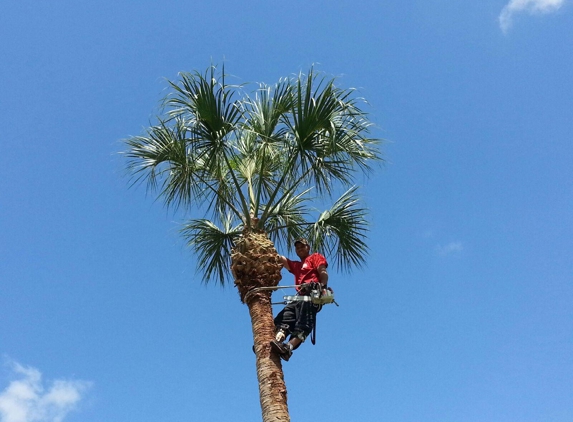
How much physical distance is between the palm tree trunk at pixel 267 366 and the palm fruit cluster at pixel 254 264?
190 mm

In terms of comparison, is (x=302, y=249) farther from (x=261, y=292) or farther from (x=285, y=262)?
(x=261, y=292)

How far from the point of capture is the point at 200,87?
7895 millimetres

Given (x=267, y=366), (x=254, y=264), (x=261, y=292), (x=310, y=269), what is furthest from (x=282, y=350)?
(x=310, y=269)

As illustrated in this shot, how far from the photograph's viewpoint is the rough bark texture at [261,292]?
6656mm

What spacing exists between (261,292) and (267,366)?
956mm

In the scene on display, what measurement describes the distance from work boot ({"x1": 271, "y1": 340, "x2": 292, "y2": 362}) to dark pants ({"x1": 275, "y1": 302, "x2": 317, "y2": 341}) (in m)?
0.37

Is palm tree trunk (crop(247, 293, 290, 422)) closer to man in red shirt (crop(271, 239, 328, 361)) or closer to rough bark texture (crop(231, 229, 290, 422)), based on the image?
rough bark texture (crop(231, 229, 290, 422))

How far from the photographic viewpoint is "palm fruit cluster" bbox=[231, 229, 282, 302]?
24.5 feet

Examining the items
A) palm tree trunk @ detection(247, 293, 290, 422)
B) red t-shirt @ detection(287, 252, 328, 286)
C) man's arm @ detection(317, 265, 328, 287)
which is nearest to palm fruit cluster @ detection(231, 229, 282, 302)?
palm tree trunk @ detection(247, 293, 290, 422)

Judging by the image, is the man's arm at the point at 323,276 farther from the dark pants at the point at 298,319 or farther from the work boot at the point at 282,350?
the work boot at the point at 282,350

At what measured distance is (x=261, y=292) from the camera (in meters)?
7.38

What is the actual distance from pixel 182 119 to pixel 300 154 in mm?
1591

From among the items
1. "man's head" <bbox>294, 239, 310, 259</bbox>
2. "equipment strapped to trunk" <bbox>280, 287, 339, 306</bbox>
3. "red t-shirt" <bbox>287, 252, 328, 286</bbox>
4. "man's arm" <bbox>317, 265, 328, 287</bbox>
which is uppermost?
"man's head" <bbox>294, 239, 310, 259</bbox>

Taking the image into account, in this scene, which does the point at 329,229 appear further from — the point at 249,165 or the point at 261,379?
the point at 261,379
